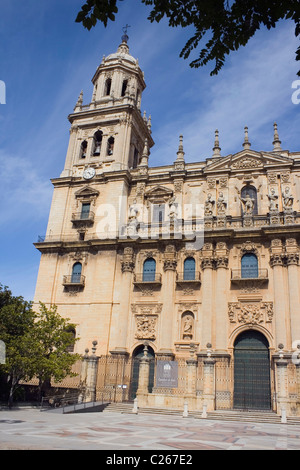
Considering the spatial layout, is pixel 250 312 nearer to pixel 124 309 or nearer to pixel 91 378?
pixel 124 309

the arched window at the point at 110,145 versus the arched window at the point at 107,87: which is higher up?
the arched window at the point at 107,87

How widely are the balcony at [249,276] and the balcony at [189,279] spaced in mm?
2194

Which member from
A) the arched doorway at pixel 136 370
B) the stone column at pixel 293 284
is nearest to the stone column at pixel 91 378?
the arched doorway at pixel 136 370

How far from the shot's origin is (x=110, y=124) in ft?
108

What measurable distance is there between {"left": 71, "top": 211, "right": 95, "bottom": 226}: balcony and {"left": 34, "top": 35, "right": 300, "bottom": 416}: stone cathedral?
0.35 feet

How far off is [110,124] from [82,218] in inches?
324

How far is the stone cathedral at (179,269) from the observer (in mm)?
22703

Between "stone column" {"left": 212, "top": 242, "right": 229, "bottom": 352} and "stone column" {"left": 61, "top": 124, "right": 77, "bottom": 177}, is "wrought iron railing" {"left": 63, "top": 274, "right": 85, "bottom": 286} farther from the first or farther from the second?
"stone column" {"left": 212, "top": 242, "right": 229, "bottom": 352}

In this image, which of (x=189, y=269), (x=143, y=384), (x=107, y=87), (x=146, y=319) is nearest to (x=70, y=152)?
(x=107, y=87)

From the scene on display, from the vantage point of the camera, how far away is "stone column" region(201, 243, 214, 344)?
2422 cm

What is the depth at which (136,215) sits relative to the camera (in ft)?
95.0

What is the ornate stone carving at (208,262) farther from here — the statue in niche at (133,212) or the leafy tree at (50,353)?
the leafy tree at (50,353)

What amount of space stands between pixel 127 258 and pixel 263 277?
881 cm
